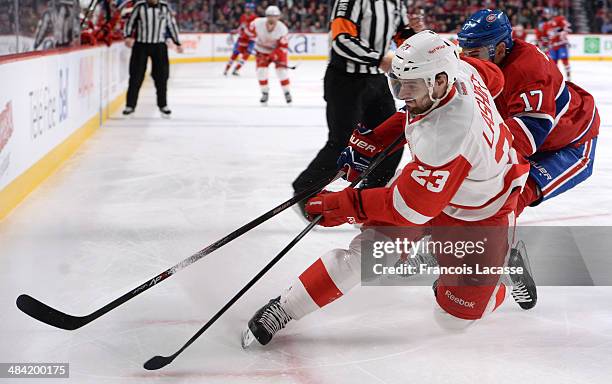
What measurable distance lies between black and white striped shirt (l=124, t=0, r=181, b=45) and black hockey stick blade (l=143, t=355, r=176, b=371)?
21.3 feet

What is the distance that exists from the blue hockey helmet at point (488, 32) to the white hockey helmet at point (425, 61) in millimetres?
642

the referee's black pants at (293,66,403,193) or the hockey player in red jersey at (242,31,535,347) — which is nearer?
the hockey player in red jersey at (242,31,535,347)

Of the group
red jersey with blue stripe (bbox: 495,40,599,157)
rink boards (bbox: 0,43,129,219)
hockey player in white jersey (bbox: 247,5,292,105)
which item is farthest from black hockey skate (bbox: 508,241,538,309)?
hockey player in white jersey (bbox: 247,5,292,105)

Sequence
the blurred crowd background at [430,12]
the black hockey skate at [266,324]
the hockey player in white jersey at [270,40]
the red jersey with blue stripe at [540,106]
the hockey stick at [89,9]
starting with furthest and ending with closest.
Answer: the blurred crowd background at [430,12]
the hockey player in white jersey at [270,40]
the hockey stick at [89,9]
the red jersey with blue stripe at [540,106]
the black hockey skate at [266,324]

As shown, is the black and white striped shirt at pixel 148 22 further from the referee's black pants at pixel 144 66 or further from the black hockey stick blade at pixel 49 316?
the black hockey stick blade at pixel 49 316

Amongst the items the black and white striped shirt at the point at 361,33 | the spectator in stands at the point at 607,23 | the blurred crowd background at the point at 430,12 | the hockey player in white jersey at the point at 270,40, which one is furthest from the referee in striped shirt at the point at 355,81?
the spectator in stands at the point at 607,23

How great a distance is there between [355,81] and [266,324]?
78.0 inches

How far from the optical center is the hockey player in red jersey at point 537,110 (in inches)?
109

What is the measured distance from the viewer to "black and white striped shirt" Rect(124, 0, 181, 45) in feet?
27.4

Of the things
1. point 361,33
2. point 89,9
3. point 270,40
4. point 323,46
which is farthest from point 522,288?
point 323,46

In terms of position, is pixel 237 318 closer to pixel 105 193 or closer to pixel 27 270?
pixel 27 270

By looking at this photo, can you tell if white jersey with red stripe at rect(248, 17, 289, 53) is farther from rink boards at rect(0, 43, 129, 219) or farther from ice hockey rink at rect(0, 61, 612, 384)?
ice hockey rink at rect(0, 61, 612, 384)

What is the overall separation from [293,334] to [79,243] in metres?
1.46

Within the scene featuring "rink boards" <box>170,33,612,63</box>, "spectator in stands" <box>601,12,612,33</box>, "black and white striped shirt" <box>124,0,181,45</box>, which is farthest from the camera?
"spectator in stands" <box>601,12,612,33</box>
